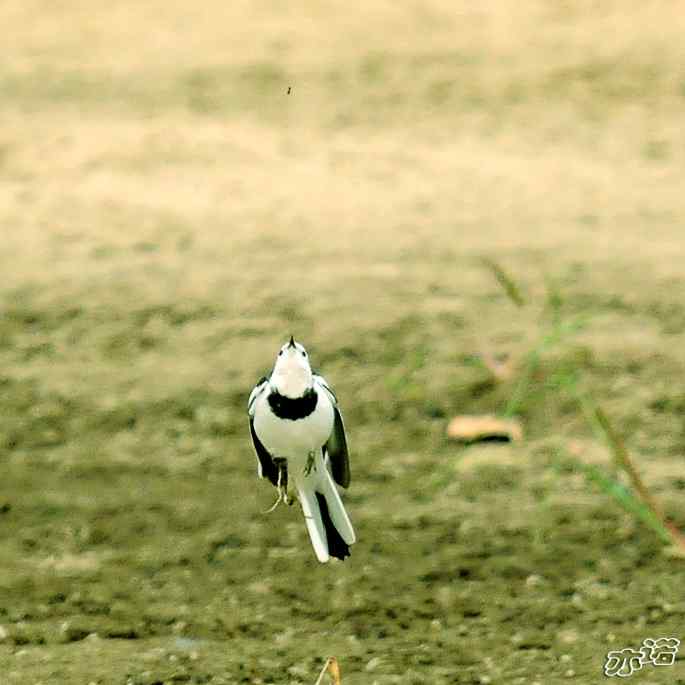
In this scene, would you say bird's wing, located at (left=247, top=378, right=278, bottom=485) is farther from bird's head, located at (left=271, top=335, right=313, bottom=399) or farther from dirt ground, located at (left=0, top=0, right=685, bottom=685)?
dirt ground, located at (left=0, top=0, right=685, bottom=685)

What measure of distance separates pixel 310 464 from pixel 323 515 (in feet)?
0.15

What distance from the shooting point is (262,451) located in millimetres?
763

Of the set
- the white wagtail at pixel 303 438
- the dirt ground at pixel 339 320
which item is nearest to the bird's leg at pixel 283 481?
the white wagtail at pixel 303 438

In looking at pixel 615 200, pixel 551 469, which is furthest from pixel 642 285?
pixel 551 469

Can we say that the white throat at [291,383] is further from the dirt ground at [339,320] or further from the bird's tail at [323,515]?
the dirt ground at [339,320]

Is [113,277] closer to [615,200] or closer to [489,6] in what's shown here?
[615,200]

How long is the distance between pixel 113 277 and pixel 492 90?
1905mm

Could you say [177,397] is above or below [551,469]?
above

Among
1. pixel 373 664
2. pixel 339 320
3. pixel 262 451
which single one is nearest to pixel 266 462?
pixel 262 451

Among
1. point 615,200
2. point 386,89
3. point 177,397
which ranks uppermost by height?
point 386,89

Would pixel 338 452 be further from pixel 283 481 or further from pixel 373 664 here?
pixel 373 664

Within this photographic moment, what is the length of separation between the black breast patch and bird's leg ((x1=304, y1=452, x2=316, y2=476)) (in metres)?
0.03

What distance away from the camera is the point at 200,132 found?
4.43 meters

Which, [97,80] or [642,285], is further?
[97,80]
